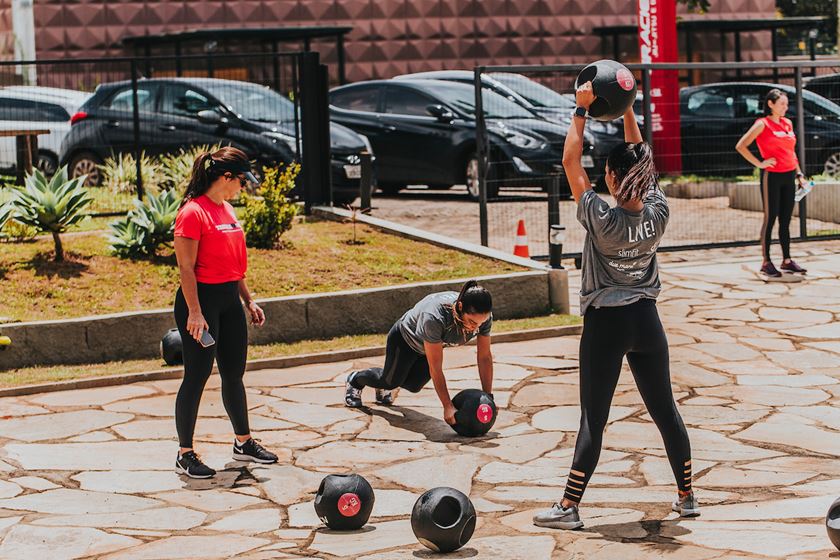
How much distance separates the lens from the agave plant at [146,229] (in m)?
11.6

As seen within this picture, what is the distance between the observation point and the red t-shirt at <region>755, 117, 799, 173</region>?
41.3 ft

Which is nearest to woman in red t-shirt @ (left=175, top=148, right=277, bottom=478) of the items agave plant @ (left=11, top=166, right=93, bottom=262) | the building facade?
agave plant @ (left=11, top=166, right=93, bottom=262)

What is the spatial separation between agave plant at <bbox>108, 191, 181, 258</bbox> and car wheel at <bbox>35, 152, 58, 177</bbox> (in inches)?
220

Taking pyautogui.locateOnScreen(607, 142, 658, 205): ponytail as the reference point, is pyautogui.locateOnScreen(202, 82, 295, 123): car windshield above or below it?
above

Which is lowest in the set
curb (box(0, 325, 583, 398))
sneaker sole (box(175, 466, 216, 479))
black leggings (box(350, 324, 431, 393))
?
sneaker sole (box(175, 466, 216, 479))

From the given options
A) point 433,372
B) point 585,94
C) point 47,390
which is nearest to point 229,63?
point 47,390

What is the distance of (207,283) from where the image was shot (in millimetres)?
7098

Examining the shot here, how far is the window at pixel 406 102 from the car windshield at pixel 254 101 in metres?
3.13

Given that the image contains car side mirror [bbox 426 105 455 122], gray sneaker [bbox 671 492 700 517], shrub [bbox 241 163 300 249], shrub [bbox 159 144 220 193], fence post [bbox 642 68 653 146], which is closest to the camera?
gray sneaker [bbox 671 492 700 517]

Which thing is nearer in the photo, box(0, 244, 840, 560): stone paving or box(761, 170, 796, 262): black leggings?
box(0, 244, 840, 560): stone paving

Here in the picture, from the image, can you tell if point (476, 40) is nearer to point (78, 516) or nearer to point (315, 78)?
point (315, 78)

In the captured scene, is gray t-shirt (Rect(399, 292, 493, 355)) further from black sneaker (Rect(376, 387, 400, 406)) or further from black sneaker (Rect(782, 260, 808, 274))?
black sneaker (Rect(782, 260, 808, 274))

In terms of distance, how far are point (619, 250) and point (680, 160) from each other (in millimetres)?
10420

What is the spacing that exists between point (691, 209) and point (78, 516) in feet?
36.8
